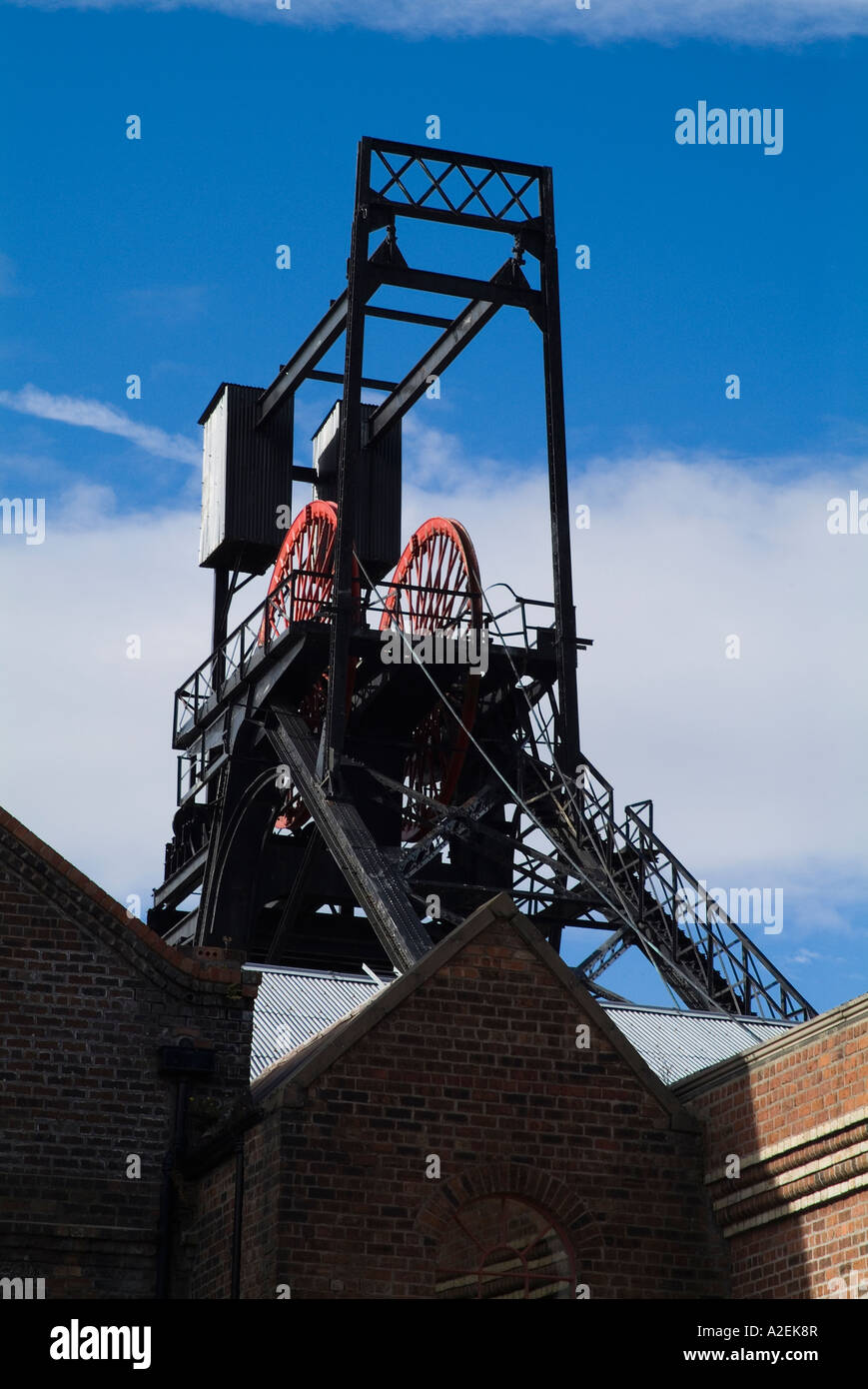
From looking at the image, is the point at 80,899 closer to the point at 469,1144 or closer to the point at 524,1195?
the point at 469,1144

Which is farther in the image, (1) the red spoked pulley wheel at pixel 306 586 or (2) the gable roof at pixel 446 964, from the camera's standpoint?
(1) the red spoked pulley wheel at pixel 306 586

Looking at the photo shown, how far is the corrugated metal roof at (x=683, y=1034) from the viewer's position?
74.4 feet

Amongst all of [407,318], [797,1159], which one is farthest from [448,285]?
[797,1159]

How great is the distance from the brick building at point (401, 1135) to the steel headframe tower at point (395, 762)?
830 centimetres

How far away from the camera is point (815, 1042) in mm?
14977

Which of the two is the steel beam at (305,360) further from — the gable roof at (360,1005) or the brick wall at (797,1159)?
the brick wall at (797,1159)

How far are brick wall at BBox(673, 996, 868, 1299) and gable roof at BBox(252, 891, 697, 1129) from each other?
1.58ft

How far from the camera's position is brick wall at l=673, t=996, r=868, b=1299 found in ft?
47.6

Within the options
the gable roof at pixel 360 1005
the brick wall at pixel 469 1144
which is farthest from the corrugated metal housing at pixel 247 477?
the brick wall at pixel 469 1144

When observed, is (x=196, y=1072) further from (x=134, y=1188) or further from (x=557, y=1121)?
(x=557, y=1121)

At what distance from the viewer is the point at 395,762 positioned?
31219mm

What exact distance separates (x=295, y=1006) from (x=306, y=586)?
12164mm

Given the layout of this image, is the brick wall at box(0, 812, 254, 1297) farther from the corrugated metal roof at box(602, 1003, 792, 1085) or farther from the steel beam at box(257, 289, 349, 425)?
the steel beam at box(257, 289, 349, 425)
